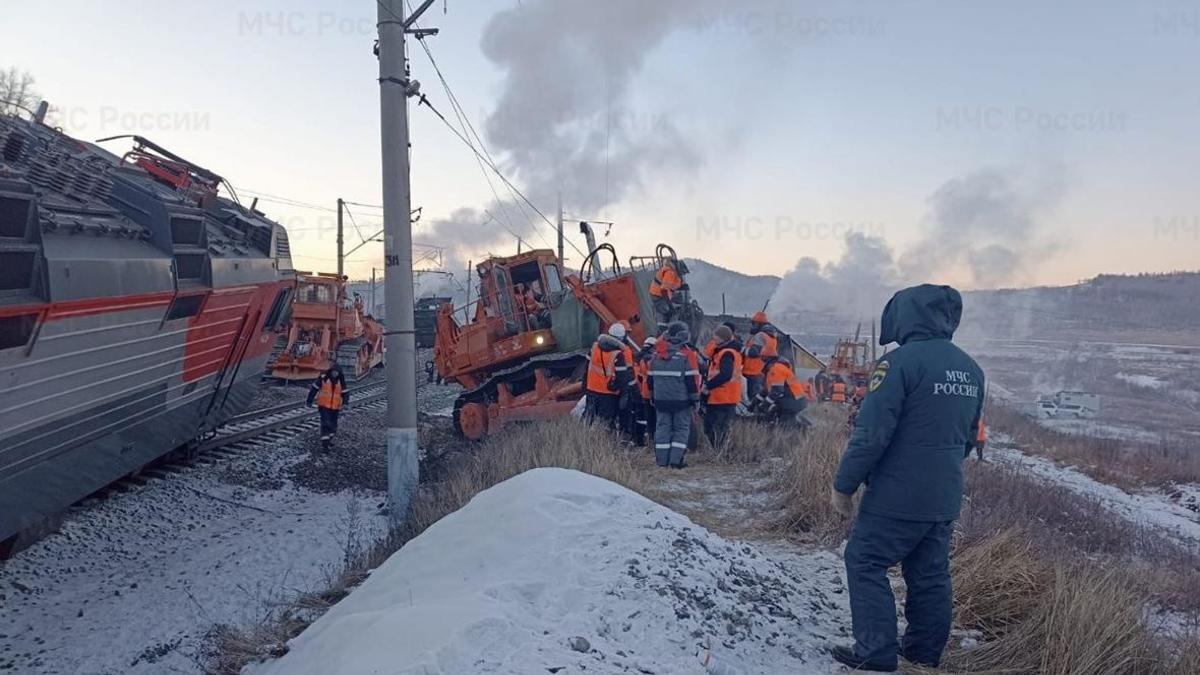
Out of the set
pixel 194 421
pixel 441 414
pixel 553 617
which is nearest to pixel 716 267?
pixel 441 414

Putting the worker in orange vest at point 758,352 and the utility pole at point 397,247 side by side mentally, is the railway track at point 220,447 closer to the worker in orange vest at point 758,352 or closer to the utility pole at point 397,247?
the utility pole at point 397,247

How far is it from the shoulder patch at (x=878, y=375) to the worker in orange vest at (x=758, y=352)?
6.39 m

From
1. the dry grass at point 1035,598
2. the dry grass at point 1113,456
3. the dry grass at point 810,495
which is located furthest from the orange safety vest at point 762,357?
the dry grass at point 1113,456

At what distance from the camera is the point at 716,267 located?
230ft

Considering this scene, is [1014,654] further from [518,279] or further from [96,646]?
[518,279]

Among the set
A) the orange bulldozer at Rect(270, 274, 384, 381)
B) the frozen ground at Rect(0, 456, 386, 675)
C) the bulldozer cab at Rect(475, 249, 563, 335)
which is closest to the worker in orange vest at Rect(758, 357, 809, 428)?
the bulldozer cab at Rect(475, 249, 563, 335)

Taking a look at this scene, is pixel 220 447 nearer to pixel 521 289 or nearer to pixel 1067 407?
pixel 521 289

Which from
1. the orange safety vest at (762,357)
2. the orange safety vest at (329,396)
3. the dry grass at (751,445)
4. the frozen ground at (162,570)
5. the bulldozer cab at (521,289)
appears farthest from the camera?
the bulldozer cab at (521,289)

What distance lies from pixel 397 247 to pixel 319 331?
13.1 metres

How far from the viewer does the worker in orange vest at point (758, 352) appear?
31.7 feet

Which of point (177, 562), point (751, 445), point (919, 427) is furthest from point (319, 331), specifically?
point (919, 427)

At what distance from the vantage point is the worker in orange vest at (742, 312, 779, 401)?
31.7ft

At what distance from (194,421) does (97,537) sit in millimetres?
1825

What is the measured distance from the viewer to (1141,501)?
14117mm
